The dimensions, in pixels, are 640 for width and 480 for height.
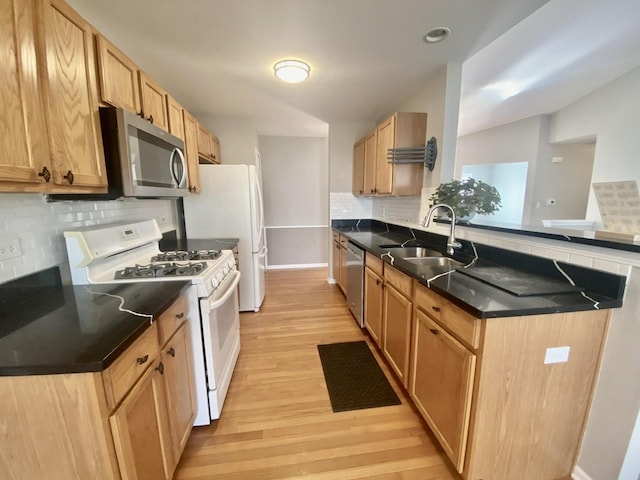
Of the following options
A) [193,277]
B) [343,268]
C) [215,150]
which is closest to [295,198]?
[215,150]

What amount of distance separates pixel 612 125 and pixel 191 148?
595 centimetres

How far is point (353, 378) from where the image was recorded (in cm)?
204

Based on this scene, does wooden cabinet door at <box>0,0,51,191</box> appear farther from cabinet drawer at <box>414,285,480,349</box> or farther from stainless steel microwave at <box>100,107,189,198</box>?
cabinet drawer at <box>414,285,480,349</box>

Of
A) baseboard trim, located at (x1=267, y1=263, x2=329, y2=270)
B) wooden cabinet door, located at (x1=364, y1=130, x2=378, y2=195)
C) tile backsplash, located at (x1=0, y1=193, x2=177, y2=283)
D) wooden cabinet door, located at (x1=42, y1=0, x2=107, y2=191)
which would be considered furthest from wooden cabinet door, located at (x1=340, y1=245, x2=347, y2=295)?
wooden cabinet door, located at (x1=42, y1=0, x2=107, y2=191)

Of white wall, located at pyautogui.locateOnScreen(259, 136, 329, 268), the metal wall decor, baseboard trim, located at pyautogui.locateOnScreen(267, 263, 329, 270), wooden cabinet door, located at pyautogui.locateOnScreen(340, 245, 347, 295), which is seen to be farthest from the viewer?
baseboard trim, located at pyautogui.locateOnScreen(267, 263, 329, 270)

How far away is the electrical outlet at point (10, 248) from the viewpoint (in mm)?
1114

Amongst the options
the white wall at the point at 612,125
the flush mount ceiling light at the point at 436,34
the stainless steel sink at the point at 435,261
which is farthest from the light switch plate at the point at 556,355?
the white wall at the point at 612,125

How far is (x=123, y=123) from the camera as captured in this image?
4.31ft

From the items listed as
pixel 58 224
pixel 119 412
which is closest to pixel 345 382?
pixel 119 412

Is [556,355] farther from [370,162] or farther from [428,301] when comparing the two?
[370,162]

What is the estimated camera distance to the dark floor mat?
1.80 m

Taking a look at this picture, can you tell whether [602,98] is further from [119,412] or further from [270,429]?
[119,412]

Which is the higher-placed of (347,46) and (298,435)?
(347,46)

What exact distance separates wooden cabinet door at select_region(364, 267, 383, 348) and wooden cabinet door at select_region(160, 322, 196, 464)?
1457 millimetres
